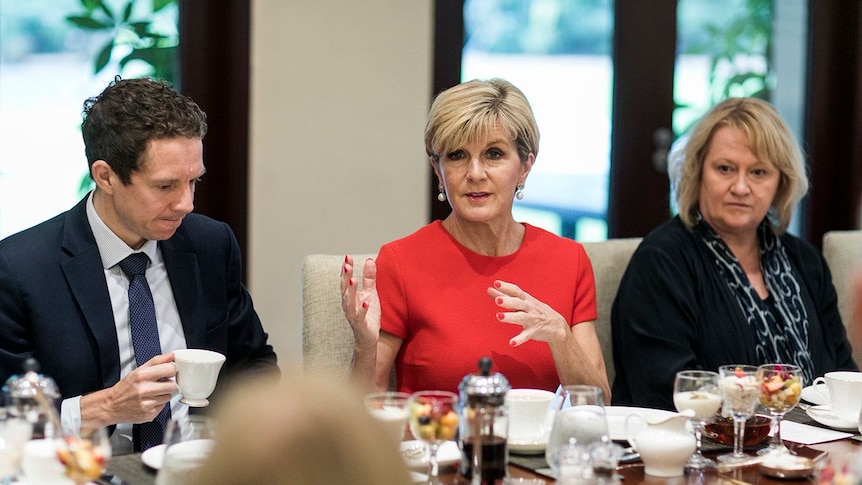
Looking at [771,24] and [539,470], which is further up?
[771,24]

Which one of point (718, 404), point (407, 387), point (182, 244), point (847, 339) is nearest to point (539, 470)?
point (718, 404)

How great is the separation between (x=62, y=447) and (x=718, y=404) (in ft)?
3.68

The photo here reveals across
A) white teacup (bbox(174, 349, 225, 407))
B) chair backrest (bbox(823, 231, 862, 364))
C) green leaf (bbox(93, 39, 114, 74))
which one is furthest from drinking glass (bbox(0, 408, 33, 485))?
Answer: chair backrest (bbox(823, 231, 862, 364))

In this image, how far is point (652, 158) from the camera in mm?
4473

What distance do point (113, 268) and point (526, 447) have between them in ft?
3.28

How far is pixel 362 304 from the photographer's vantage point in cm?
239

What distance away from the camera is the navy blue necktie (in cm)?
227

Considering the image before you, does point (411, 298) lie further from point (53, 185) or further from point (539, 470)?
point (53, 185)

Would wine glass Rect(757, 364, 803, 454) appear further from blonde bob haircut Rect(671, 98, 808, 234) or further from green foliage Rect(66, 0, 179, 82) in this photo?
green foliage Rect(66, 0, 179, 82)

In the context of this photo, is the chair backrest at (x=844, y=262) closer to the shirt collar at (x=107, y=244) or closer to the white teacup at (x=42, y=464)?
the shirt collar at (x=107, y=244)

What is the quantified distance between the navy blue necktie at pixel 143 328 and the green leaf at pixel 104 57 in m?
1.47

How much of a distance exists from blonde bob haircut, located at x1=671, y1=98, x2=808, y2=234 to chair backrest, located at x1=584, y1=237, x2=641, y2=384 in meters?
0.22

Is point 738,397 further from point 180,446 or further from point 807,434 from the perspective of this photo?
point 180,446

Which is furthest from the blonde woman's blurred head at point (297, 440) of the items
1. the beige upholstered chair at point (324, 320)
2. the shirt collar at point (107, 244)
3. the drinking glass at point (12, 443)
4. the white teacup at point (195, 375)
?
the beige upholstered chair at point (324, 320)
